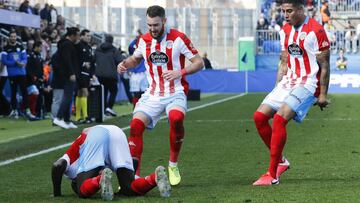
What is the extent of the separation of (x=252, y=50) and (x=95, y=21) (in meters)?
8.10

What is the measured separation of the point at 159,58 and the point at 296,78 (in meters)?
1.45

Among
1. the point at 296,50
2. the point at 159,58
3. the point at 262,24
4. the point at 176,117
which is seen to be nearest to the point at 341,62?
the point at 262,24

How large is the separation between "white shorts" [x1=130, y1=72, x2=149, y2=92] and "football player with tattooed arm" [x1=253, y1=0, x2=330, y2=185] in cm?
1362

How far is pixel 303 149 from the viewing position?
14164 millimetres

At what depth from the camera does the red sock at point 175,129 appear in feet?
33.8

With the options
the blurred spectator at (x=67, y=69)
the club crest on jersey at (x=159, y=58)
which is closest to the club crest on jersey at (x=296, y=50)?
the club crest on jersey at (x=159, y=58)

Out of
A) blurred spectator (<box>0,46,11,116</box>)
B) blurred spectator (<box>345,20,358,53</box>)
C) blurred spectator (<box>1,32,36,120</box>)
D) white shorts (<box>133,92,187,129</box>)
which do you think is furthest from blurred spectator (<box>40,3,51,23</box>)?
white shorts (<box>133,92,187,129</box>)

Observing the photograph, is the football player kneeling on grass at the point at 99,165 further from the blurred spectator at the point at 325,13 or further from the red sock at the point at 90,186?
the blurred spectator at the point at 325,13

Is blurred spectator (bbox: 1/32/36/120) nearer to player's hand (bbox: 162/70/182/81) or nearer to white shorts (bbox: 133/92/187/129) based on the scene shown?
white shorts (bbox: 133/92/187/129)

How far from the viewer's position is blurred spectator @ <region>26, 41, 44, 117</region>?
23.4 metres

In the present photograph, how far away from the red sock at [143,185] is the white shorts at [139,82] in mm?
15264

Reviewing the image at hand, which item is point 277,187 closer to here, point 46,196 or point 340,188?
point 340,188

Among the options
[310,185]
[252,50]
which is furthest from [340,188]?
[252,50]

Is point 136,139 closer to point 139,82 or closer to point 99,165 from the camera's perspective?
point 99,165
